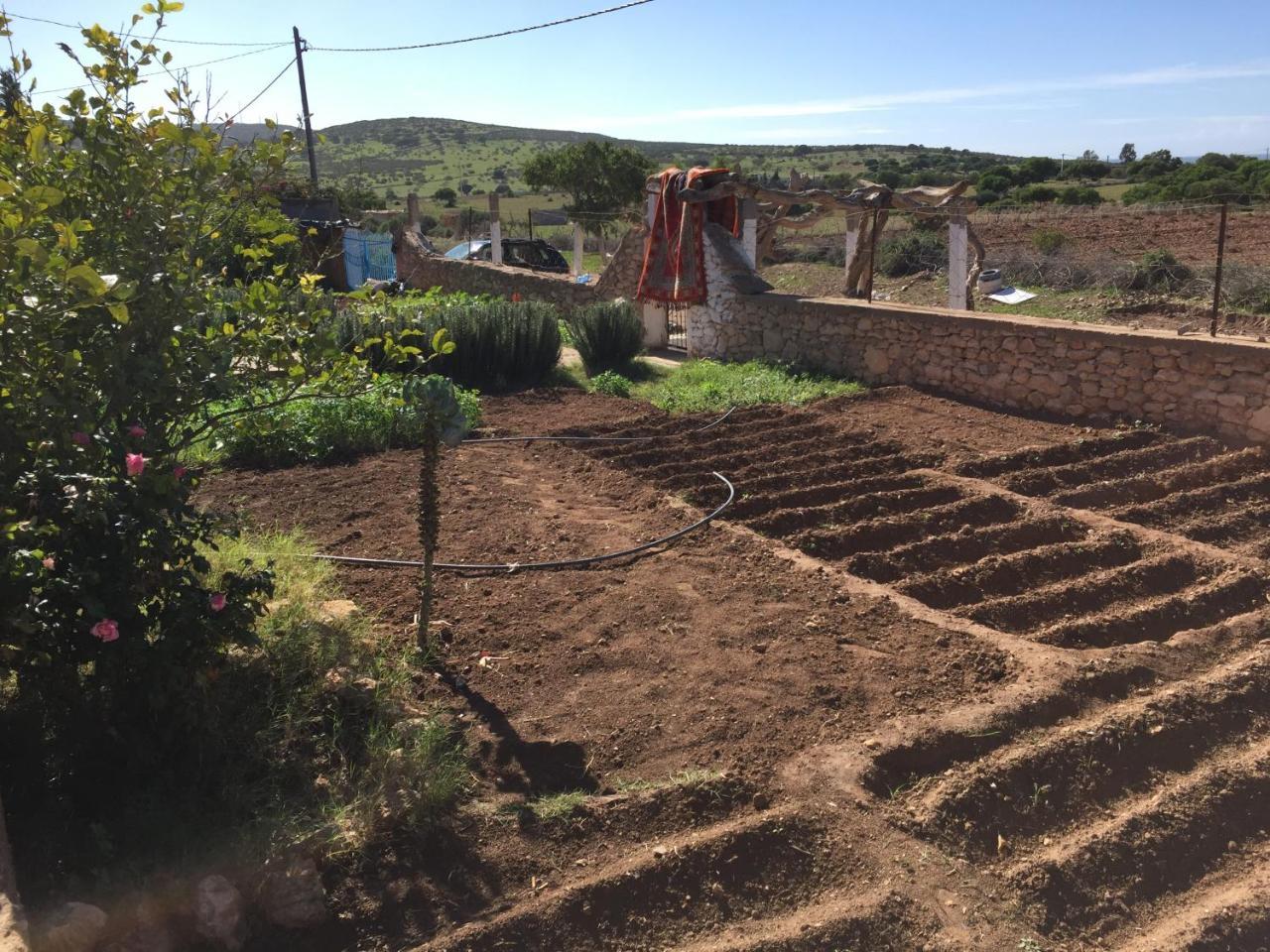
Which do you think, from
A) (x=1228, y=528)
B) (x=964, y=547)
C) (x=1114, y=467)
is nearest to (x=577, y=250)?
(x=1114, y=467)

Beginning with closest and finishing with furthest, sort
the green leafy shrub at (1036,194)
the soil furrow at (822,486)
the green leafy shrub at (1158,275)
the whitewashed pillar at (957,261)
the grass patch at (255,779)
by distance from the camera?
the grass patch at (255,779)
the soil furrow at (822,486)
the whitewashed pillar at (957,261)
the green leafy shrub at (1158,275)
the green leafy shrub at (1036,194)

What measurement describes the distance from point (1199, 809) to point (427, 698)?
A: 9.42 feet

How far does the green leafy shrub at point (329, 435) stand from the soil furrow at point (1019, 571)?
394cm

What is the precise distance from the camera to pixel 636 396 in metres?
10.5

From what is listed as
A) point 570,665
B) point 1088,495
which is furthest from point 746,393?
point 570,665

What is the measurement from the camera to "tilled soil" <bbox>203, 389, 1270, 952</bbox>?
10.0ft

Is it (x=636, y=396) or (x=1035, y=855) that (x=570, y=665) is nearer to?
(x=1035, y=855)

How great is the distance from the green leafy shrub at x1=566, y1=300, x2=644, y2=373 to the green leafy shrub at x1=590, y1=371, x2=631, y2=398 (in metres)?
0.83

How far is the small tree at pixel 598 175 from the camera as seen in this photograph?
35.1 metres

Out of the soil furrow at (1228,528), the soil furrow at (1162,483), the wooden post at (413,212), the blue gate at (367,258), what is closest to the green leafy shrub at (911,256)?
the wooden post at (413,212)

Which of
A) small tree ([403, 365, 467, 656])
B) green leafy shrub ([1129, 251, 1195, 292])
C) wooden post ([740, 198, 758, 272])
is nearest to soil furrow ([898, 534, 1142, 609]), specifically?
small tree ([403, 365, 467, 656])

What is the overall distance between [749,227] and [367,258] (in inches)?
464

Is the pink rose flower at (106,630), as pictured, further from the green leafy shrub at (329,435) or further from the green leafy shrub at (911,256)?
the green leafy shrub at (911,256)

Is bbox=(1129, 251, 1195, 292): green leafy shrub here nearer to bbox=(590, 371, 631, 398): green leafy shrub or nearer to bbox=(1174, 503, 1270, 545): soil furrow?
bbox=(590, 371, 631, 398): green leafy shrub
